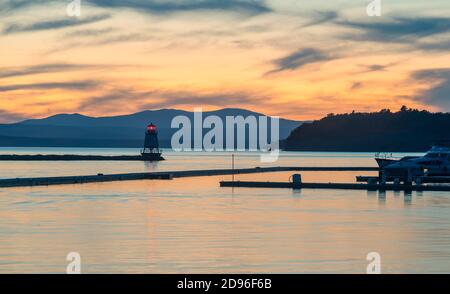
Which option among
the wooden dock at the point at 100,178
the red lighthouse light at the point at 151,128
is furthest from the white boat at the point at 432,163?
the red lighthouse light at the point at 151,128

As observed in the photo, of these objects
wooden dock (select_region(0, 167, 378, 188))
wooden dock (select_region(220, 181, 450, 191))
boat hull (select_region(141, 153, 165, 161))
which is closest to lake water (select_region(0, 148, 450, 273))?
wooden dock (select_region(220, 181, 450, 191))

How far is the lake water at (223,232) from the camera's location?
78.7 ft

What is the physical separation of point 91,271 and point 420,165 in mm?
57593

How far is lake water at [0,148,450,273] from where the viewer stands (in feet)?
78.7

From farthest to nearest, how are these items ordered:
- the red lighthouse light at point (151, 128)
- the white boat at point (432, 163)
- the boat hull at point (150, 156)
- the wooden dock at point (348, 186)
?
the boat hull at point (150, 156) → the red lighthouse light at point (151, 128) → the white boat at point (432, 163) → the wooden dock at point (348, 186)

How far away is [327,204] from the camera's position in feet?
156

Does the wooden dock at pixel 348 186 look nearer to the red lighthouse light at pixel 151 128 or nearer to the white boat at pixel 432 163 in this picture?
the white boat at pixel 432 163

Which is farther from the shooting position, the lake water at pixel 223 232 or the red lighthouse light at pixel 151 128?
the red lighthouse light at pixel 151 128

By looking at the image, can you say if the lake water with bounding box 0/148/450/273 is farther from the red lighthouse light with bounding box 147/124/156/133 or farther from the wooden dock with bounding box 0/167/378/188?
the red lighthouse light with bounding box 147/124/156/133

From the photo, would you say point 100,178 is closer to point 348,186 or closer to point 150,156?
point 348,186

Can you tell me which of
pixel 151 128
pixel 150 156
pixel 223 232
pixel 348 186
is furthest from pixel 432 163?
pixel 150 156

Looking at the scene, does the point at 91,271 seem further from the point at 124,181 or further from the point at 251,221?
the point at 124,181

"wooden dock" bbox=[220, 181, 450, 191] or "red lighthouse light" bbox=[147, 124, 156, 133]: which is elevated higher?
"red lighthouse light" bbox=[147, 124, 156, 133]
